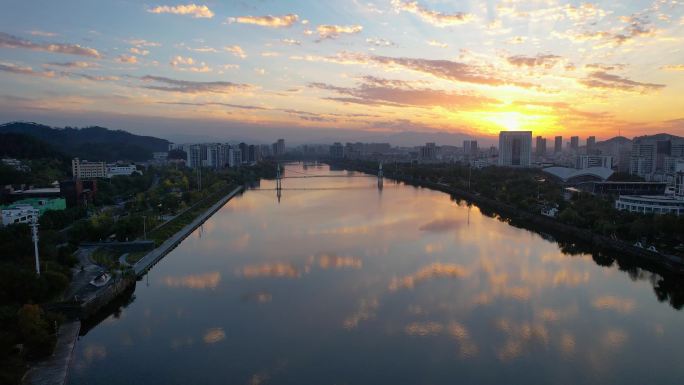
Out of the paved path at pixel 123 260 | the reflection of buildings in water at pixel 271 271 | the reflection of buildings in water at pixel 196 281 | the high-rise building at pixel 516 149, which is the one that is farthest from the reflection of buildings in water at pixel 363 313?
the high-rise building at pixel 516 149

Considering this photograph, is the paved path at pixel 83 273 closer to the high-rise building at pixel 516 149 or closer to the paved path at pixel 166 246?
the paved path at pixel 166 246

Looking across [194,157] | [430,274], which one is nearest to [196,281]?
[430,274]

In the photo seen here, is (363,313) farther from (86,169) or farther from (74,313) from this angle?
(86,169)

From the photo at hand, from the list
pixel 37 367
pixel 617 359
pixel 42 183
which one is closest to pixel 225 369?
pixel 37 367

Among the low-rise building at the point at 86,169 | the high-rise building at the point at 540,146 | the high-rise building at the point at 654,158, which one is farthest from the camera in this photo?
the high-rise building at the point at 540,146

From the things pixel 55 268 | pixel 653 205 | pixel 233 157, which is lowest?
pixel 55 268

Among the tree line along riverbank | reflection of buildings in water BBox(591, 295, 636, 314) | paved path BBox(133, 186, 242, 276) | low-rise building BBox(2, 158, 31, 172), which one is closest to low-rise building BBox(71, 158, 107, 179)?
low-rise building BBox(2, 158, 31, 172)
